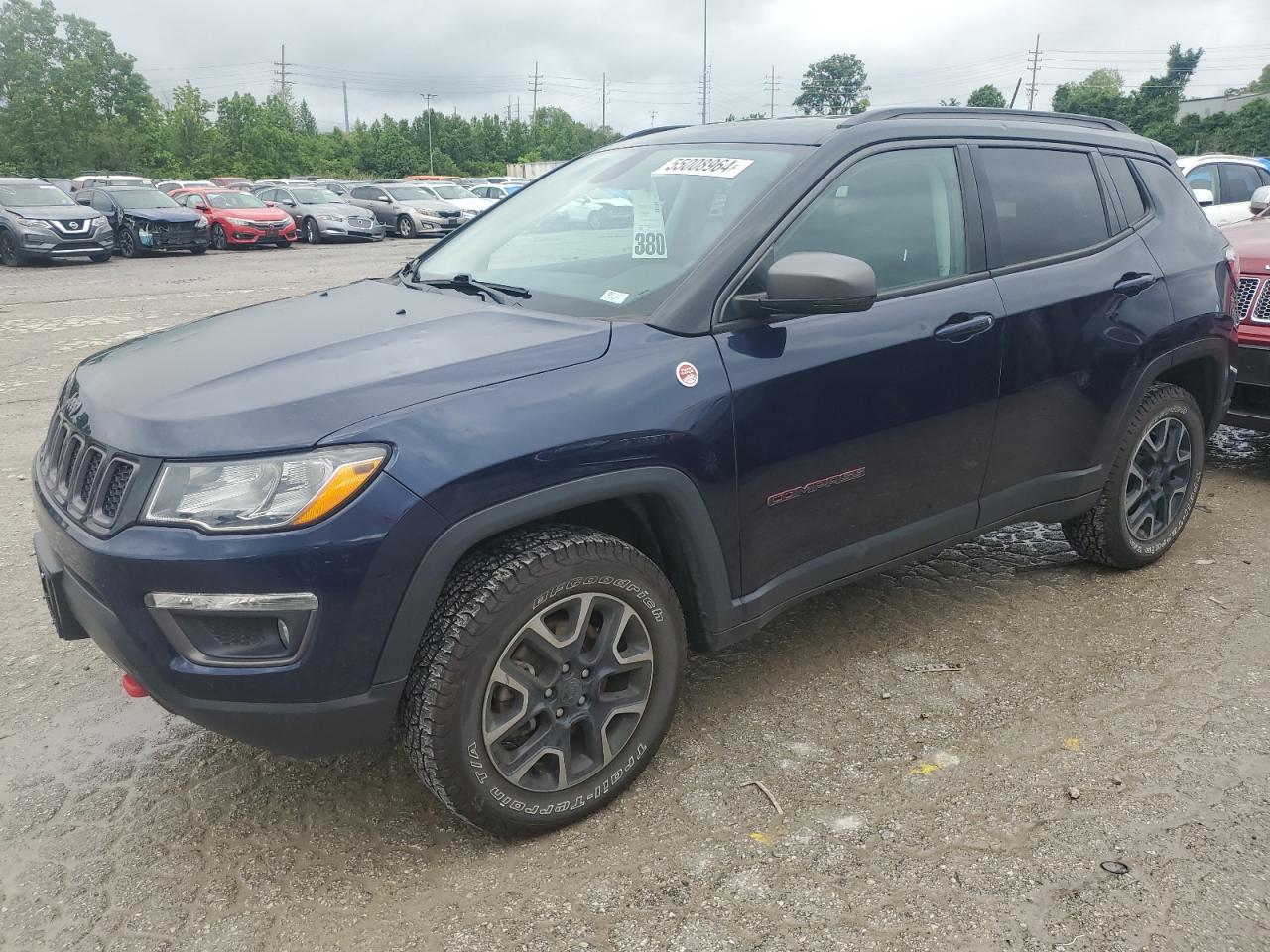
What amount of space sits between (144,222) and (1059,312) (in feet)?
70.1

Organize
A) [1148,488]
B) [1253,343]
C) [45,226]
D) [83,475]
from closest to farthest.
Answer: [83,475]
[1148,488]
[1253,343]
[45,226]

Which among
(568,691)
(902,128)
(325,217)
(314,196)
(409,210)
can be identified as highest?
(902,128)

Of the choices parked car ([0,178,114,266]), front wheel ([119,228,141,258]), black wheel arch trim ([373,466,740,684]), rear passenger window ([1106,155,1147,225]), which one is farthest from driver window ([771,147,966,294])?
front wheel ([119,228,141,258])

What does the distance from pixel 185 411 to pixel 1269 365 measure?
5.16 meters

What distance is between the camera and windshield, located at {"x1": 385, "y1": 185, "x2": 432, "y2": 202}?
27938mm

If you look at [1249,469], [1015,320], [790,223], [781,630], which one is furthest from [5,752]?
[1249,469]

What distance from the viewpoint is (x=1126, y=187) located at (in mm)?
3980

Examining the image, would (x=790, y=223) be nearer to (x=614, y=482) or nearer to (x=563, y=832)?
(x=614, y=482)

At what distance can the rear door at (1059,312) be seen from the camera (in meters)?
3.42

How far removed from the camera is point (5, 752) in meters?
3.00

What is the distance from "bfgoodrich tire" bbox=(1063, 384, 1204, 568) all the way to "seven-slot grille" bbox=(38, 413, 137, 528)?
11.4ft

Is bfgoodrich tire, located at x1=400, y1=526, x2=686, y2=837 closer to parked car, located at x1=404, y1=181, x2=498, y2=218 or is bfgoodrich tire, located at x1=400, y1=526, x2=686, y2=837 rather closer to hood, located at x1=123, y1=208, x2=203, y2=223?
hood, located at x1=123, y1=208, x2=203, y2=223

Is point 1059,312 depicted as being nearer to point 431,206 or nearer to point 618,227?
point 618,227

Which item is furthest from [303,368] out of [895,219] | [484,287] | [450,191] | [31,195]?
[450,191]
